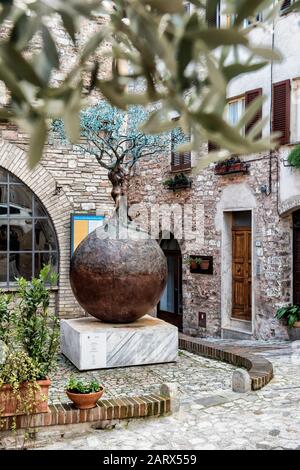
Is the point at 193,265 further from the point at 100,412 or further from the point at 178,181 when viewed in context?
the point at 100,412

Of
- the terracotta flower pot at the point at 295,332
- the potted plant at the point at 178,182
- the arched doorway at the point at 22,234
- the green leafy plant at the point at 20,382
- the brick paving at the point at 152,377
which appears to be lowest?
the terracotta flower pot at the point at 295,332

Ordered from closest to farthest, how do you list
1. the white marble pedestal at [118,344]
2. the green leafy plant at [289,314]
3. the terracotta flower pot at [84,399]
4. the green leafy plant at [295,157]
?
the terracotta flower pot at [84,399] → the white marble pedestal at [118,344] → the green leafy plant at [295,157] → the green leafy plant at [289,314]

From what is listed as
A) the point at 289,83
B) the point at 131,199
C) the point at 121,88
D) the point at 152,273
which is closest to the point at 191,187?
the point at 131,199

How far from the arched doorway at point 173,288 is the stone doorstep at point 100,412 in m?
8.26

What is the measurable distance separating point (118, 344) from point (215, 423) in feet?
6.80

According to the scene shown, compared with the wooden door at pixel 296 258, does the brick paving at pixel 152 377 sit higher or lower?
lower

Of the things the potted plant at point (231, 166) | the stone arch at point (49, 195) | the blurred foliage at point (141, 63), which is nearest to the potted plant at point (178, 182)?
the potted plant at point (231, 166)

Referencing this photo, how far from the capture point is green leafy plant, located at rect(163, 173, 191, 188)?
12334 millimetres

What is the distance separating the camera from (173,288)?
535 inches

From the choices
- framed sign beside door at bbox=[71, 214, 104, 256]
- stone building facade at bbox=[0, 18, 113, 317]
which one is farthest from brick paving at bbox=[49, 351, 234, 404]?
framed sign beside door at bbox=[71, 214, 104, 256]

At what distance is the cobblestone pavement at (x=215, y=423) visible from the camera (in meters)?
4.20

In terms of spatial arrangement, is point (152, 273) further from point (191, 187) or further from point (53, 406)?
point (191, 187)

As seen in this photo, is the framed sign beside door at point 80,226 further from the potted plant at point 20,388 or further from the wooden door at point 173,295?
the potted plant at point 20,388

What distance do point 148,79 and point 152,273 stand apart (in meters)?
5.98
